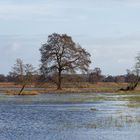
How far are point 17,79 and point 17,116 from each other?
47.3 metres

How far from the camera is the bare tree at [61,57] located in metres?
93.1

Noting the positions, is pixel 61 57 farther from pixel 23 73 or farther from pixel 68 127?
pixel 68 127

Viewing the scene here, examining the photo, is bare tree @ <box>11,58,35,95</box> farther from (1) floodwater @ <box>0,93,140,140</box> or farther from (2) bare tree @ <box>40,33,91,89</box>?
(1) floodwater @ <box>0,93,140,140</box>

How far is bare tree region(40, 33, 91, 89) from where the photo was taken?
305 feet

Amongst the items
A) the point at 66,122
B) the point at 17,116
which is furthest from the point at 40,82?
the point at 66,122

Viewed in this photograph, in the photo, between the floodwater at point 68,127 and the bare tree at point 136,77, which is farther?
the bare tree at point 136,77

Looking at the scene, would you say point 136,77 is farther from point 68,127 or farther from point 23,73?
point 68,127

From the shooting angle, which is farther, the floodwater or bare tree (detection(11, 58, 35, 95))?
bare tree (detection(11, 58, 35, 95))

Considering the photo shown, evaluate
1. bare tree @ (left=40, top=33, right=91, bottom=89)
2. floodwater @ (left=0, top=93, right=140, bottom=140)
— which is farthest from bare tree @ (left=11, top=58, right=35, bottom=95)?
floodwater @ (left=0, top=93, right=140, bottom=140)

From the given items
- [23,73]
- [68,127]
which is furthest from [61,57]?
[68,127]

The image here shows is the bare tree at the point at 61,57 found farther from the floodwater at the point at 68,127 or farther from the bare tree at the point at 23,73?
the floodwater at the point at 68,127

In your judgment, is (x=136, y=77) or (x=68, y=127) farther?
(x=136, y=77)

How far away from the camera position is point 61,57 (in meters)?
93.1

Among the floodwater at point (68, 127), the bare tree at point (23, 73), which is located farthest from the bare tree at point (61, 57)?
the floodwater at point (68, 127)
